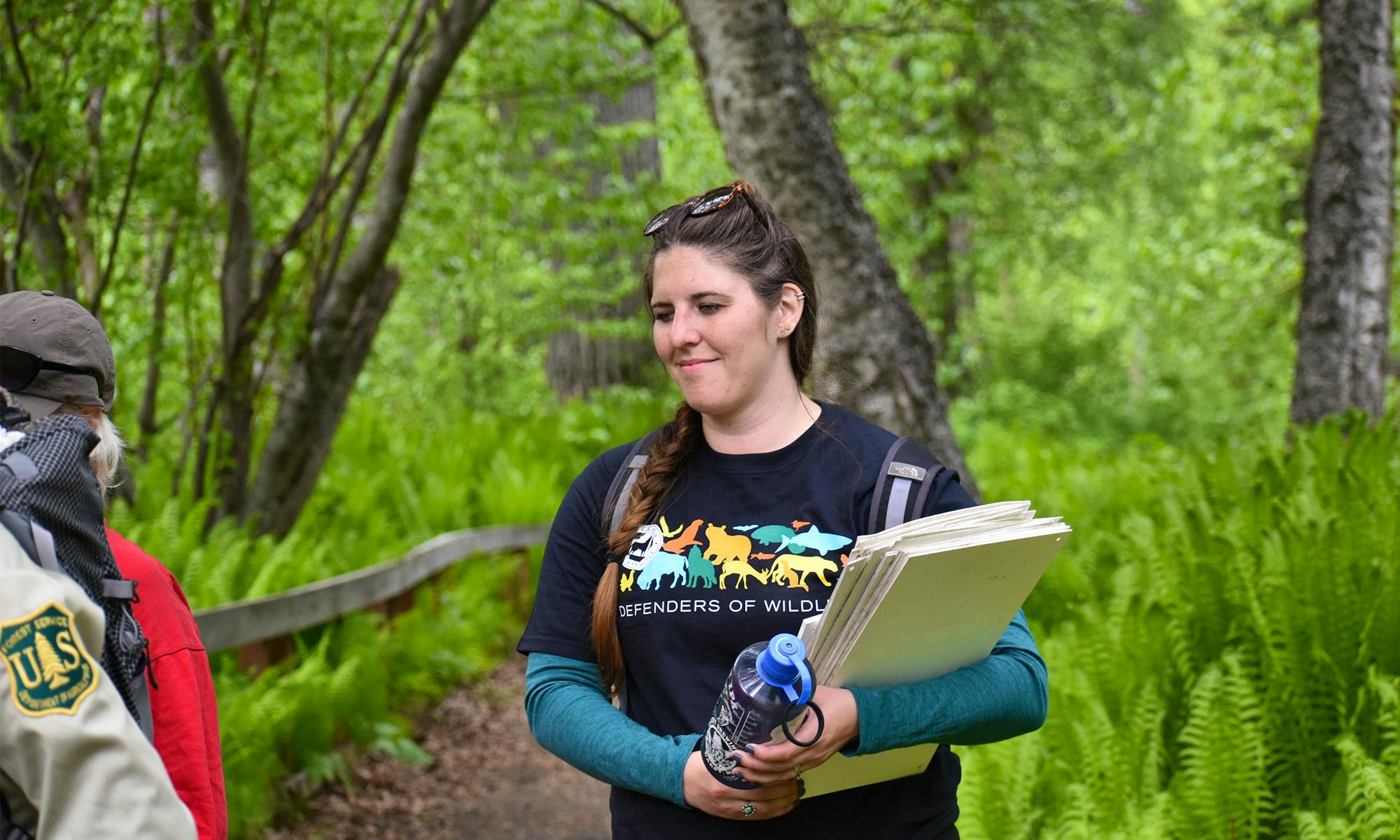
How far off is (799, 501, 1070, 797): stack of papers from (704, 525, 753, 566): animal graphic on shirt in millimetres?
178

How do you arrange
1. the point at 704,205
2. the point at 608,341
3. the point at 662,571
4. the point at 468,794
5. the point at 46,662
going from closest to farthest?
the point at 46,662 < the point at 662,571 < the point at 704,205 < the point at 468,794 < the point at 608,341

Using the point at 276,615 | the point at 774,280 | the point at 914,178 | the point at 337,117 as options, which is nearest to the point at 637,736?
the point at 774,280

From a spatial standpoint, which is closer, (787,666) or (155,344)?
(787,666)

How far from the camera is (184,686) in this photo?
1919 millimetres

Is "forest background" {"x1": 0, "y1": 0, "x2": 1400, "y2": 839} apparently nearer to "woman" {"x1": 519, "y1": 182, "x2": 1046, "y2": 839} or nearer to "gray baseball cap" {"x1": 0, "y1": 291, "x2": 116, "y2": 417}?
"woman" {"x1": 519, "y1": 182, "x2": 1046, "y2": 839}

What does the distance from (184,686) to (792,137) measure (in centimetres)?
428

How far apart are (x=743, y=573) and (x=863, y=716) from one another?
0.32 m

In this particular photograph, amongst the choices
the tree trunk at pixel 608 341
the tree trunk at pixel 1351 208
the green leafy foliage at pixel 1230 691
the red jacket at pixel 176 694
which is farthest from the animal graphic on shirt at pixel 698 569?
the tree trunk at pixel 608 341

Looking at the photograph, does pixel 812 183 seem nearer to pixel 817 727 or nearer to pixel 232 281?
pixel 232 281

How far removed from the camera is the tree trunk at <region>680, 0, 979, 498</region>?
559 centimetres

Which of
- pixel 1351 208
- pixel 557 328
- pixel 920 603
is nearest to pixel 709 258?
pixel 920 603

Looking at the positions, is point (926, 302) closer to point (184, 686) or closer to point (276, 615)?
point (276, 615)

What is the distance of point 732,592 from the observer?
204cm

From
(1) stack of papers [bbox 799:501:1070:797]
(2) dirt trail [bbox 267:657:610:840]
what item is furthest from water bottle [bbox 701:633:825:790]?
(2) dirt trail [bbox 267:657:610:840]
